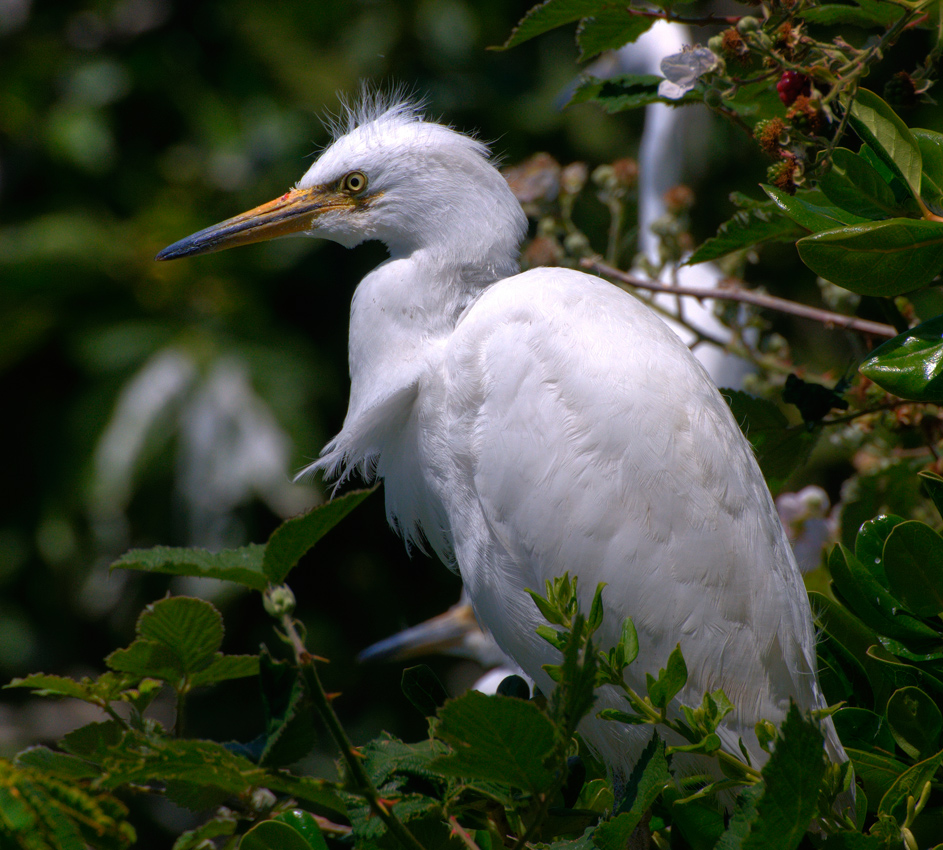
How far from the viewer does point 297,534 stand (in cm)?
77

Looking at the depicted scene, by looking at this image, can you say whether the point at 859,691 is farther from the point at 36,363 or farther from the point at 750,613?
the point at 36,363

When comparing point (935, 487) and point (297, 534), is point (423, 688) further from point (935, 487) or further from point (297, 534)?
point (935, 487)

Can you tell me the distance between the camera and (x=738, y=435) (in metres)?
1.37

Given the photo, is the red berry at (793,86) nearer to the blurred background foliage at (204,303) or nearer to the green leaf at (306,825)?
the green leaf at (306,825)

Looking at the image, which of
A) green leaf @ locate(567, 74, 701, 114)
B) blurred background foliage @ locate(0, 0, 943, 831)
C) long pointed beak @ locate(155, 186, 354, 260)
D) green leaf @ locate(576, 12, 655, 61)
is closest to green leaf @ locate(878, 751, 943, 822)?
green leaf @ locate(567, 74, 701, 114)

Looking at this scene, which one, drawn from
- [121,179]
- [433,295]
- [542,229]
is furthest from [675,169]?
[121,179]

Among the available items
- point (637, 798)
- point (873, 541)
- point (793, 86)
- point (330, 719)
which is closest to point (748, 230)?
point (793, 86)

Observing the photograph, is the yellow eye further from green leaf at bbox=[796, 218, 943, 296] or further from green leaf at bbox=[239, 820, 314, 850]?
green leaf at bbox=[239, 820, 314, 850]

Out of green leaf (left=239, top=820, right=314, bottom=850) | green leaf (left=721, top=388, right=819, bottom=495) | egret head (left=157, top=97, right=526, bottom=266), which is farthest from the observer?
egret head (left=157, top=97, right=526, bottom=266)

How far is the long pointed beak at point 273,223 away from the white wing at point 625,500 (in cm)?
42

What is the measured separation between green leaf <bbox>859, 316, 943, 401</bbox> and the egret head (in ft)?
2.53

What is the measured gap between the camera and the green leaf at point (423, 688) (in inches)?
41.8

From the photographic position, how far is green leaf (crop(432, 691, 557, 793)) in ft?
2.30

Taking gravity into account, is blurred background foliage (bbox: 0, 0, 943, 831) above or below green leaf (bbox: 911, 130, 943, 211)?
below
